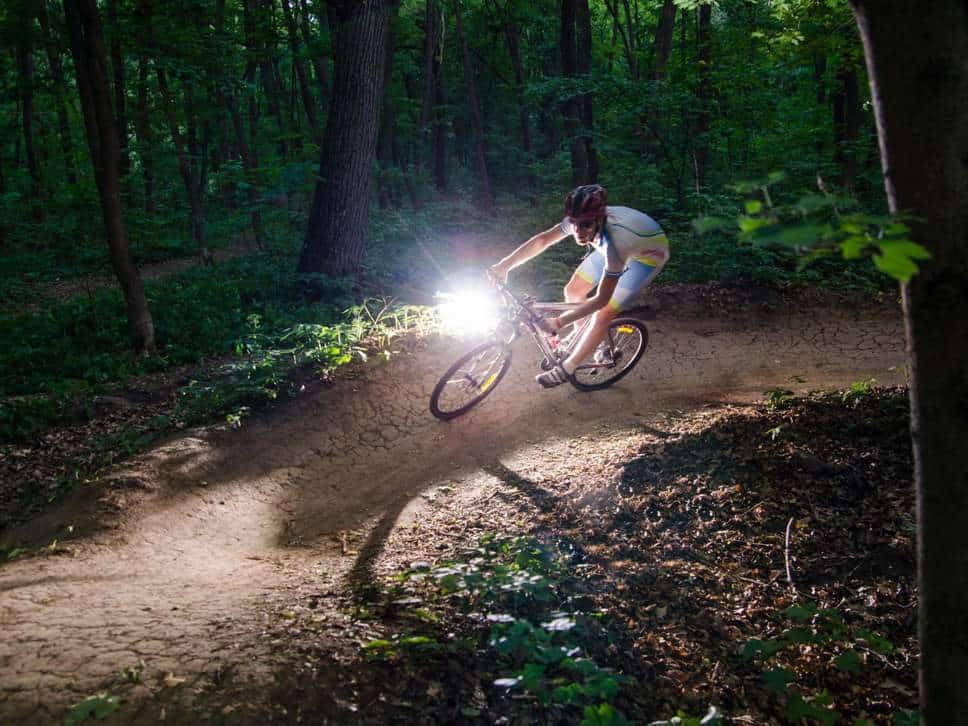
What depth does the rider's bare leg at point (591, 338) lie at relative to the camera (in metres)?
6.89

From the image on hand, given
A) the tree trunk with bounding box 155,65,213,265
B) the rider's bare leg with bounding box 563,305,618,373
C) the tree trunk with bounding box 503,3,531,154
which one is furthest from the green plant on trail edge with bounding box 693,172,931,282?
the tree trunk with bounding box 503,3,531,154

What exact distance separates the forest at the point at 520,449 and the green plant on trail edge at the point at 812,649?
26mm

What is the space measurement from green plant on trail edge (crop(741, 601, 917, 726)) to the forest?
26 mm

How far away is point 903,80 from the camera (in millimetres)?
1884

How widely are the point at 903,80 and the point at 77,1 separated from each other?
9447mm

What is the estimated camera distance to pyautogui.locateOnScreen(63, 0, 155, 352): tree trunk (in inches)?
328

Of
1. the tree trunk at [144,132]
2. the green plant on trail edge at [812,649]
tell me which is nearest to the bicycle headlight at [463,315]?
the green plant on trail edge at [812,649]

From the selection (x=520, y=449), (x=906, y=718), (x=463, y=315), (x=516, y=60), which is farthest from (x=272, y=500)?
(x=516, y=60)

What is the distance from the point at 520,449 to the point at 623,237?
2.44 m

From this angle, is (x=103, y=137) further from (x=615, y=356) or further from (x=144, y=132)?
(x=144, y=132)

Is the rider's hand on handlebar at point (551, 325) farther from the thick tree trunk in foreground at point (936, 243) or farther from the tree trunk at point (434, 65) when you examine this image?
the tree trunk at point (434, 65)

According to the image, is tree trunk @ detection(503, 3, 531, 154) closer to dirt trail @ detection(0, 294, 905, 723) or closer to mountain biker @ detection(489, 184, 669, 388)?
dirt trail @ detection(0, 294, 905, 723)

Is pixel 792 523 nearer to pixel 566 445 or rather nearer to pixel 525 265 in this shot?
pixel 566 445

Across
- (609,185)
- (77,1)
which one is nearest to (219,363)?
(77,1)
